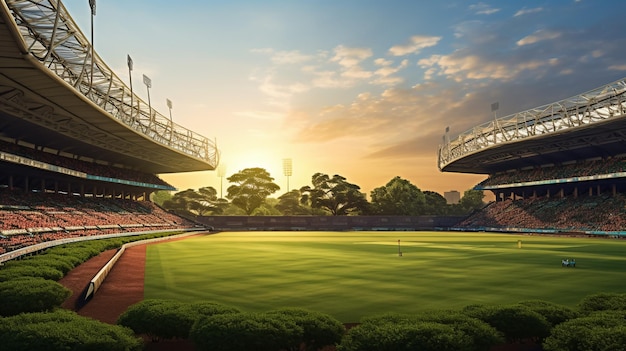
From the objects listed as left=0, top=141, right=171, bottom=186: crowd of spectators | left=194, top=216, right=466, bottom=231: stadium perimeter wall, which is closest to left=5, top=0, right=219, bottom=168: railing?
left=0, top=141, right=171, bottom=186: crowd of spectators

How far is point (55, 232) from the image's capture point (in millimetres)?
44188

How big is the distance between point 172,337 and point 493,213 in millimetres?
92140

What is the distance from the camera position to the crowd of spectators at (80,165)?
166ft

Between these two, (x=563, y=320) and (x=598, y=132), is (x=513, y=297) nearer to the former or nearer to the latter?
(x=563, y=320)

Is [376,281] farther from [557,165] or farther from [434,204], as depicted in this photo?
[434,204]

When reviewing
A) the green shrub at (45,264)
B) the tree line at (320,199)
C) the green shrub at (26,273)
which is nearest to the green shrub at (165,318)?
the green shrub at (26,273)

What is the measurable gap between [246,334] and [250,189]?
12178cm

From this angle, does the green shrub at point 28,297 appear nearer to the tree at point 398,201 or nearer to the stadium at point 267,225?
the stadium at point 267,225

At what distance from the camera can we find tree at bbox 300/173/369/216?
12094 cm

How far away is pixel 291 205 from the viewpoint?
134500 millimetres

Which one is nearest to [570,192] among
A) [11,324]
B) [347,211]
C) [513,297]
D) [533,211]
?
[533,211]

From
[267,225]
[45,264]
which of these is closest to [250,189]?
[267,225]

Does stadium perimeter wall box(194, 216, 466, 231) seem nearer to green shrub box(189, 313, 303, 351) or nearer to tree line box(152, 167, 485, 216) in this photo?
tree line box(152, 167, 485, 216)

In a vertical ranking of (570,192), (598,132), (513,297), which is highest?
(598,132)
